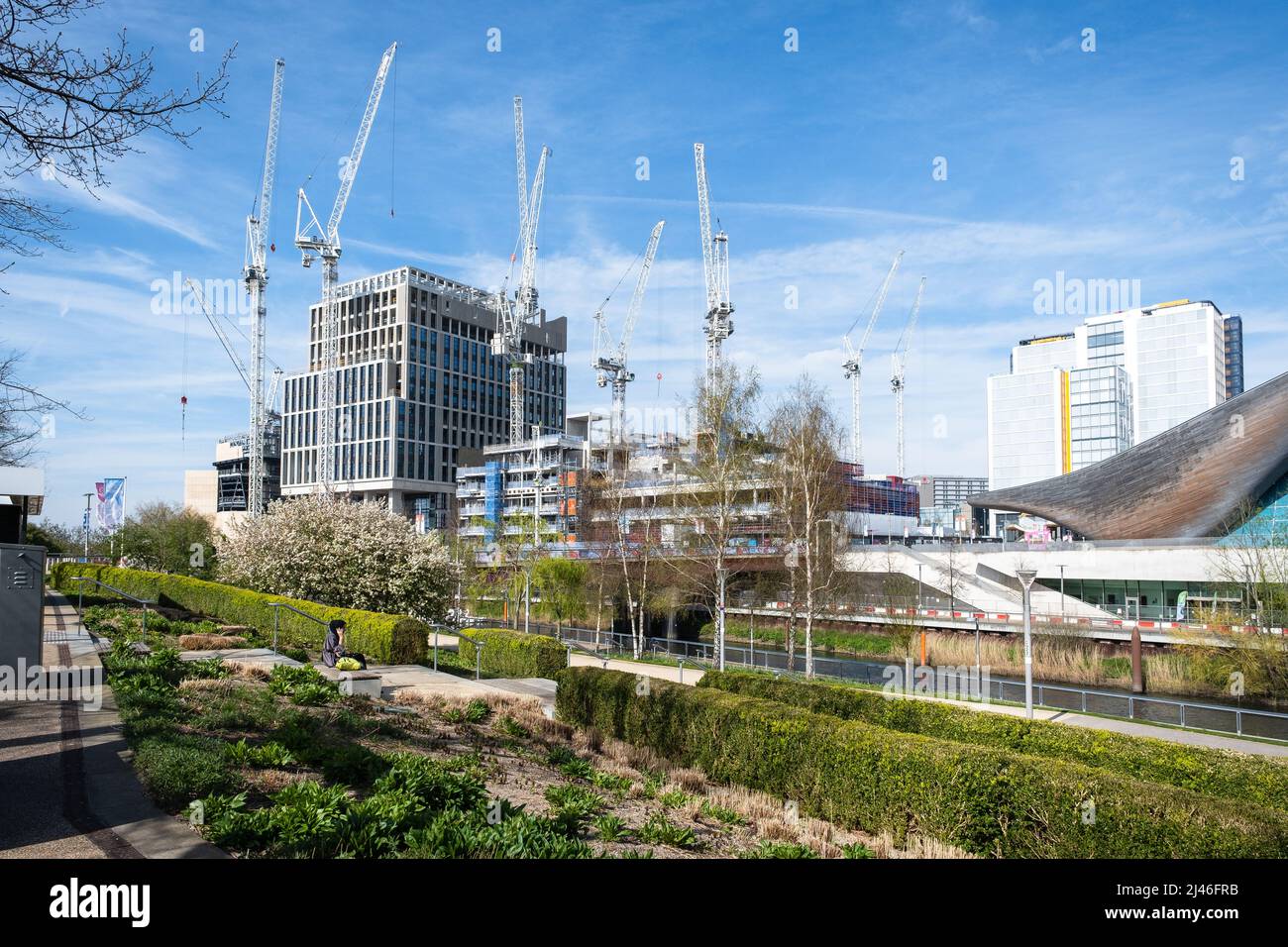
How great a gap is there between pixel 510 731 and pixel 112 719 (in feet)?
18.8

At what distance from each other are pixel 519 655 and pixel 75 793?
54.5 feet

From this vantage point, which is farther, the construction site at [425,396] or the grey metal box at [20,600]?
the construction site at [425,396]

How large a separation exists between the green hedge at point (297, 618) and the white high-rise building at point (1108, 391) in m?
162

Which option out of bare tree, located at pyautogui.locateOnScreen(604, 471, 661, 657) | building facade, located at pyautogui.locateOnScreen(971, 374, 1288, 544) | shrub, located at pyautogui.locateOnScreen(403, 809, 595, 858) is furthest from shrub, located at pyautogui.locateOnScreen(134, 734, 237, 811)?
building facade, located at pyautogui.locateOnScreen(971, 374, 1288, 544)

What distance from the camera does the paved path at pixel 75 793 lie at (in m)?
6.05

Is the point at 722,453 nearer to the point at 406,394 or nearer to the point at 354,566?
the point at 354,566

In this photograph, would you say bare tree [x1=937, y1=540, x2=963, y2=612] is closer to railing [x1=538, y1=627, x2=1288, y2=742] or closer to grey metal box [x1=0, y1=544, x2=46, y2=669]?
railing [x1=538, y1=627, x2=1288, y2=742]

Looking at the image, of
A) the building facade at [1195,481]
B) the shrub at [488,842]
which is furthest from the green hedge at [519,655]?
the building facade at [1195,481]

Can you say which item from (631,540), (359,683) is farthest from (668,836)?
(631,540)

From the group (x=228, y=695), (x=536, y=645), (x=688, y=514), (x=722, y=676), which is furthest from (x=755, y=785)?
(x=688, y=514)

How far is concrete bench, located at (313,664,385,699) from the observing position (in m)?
15.0

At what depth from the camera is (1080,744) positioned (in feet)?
39.2

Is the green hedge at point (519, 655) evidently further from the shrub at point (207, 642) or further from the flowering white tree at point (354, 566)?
the shrub at point (207, 642)

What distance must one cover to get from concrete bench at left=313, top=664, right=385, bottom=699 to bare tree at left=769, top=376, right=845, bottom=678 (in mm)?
20744
